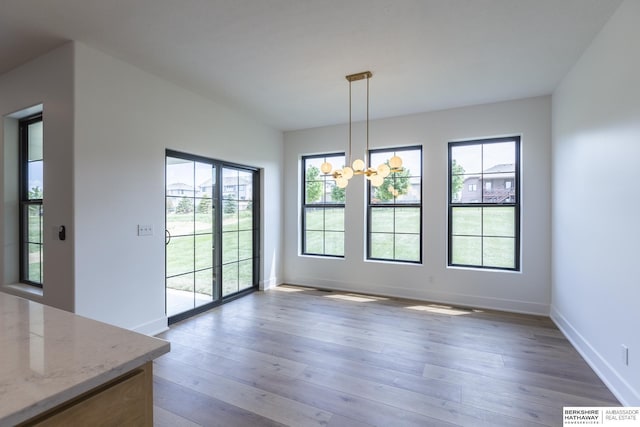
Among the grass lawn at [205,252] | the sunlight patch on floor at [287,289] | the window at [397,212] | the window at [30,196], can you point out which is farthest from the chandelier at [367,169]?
the window at [30,196]

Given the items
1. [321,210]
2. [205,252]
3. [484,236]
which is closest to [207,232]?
[205,252]

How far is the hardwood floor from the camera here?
2.07 meters

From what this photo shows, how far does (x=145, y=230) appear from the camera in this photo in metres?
3.29

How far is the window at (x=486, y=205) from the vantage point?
425cm

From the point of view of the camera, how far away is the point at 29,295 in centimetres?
314

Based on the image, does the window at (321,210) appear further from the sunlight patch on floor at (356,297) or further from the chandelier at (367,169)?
the chandelier at (367,169)

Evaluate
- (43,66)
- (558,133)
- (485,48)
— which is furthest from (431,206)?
(43,66)

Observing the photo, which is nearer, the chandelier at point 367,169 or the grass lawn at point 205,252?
the chandelier at point 367,169

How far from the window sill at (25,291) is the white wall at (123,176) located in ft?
2.47

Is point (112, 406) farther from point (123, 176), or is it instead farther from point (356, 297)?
point (356, 297)

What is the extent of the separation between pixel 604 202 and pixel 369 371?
2434 millimetres

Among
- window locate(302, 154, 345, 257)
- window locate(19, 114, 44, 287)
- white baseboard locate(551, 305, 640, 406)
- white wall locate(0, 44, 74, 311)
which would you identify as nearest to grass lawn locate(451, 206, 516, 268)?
white baseboard locate(551, 305, 640, 406)

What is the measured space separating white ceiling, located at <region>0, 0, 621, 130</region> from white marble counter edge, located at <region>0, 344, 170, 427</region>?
2.37 meters

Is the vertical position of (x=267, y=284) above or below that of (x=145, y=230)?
below
